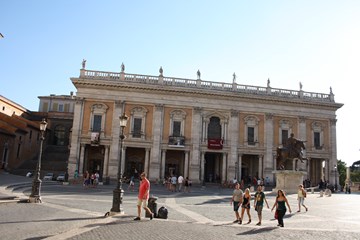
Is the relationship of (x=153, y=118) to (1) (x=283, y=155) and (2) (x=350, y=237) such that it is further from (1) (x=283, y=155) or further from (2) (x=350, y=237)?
(2) (x=350, y=237)

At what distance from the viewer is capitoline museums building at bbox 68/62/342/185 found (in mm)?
42219

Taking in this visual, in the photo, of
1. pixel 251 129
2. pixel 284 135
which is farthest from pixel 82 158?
pixel 284 135

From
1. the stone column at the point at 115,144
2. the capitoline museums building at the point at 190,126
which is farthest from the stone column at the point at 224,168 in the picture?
the stone column at the point at 115,144

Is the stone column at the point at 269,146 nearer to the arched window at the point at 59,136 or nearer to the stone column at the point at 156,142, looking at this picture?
the stone column at the point at 156,142

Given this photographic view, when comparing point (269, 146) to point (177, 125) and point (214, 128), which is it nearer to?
point (214, 128)

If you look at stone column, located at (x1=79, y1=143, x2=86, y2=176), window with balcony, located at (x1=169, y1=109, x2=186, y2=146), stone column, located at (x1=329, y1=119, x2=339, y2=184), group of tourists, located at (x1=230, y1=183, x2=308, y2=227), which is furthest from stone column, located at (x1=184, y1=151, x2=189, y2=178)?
group of tourists, located at (x1=230, y1=183, x2=308, y2=227)


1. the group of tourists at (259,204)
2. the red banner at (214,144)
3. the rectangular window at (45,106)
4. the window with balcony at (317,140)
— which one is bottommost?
the group of tourists at (259,204)

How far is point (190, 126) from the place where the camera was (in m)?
43.5

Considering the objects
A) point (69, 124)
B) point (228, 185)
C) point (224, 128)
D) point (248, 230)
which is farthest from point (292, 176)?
point (69, 124)

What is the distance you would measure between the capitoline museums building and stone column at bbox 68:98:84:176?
0.37 feet

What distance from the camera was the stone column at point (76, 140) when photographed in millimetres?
40469

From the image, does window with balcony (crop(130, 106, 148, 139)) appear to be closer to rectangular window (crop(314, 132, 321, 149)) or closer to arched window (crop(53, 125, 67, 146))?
arched window (crop(53, 125, 67, 146))

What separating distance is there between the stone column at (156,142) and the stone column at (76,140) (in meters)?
8.73

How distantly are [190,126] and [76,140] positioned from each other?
14.0m
